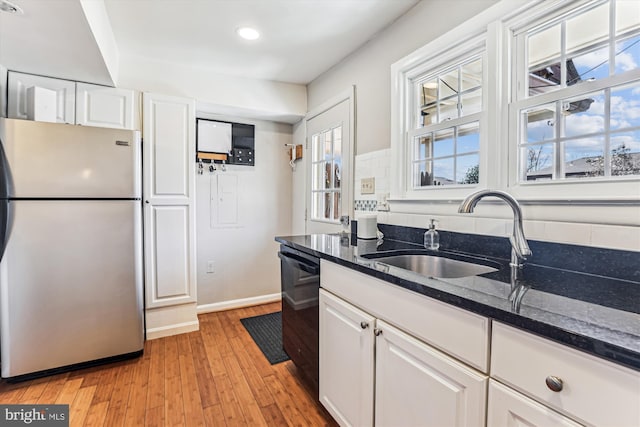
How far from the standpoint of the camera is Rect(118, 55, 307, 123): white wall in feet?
8.21

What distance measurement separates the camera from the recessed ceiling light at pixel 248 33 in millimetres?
2127

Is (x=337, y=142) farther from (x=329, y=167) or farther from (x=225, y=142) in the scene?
(x=225, y=142)

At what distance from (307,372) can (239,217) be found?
1932mm

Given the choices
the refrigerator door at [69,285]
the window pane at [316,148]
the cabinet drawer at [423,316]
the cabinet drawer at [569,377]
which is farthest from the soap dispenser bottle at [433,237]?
the refrigerator door at [69,285]

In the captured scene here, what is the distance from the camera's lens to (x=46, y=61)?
1.94 m

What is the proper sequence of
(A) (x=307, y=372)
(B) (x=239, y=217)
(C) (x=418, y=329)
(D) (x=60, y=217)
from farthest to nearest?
(B) (x=239, y=217) < (D) (x=60, y=217) < (A) (x=307, y=372) < (C) (x=418, y=329)

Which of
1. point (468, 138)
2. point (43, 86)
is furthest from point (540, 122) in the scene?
point (43, 86)

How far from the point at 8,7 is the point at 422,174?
→ 2.28 metres

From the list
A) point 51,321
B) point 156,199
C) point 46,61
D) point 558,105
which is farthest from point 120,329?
point 558,105

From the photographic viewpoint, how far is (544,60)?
1.33 m

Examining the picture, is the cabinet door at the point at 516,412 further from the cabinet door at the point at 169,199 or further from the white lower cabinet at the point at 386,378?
the cabinet door at the point at 169,199

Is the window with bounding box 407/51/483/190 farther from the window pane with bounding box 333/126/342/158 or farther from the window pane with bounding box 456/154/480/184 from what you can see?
the window pane with bounding box 333/126/342/158

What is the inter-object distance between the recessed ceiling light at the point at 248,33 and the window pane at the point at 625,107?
80.9 inches

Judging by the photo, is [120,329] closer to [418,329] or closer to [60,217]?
[60,217]
